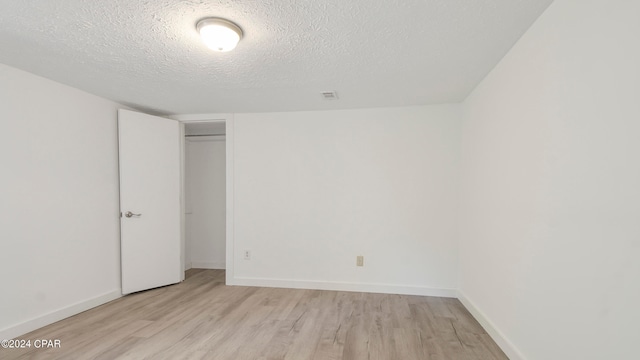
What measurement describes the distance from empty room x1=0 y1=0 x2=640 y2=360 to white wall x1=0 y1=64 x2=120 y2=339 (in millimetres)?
16

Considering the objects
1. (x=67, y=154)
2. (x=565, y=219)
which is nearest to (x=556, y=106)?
(x=565, y=219)

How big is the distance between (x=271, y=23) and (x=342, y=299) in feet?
8.98

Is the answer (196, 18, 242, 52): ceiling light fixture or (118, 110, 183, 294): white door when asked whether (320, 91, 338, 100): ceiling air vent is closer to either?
(196, 18, 242, 52): ceiling light fixture

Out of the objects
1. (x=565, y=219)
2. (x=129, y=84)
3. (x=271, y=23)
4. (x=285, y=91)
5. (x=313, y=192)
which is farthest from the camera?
(x=313, y=192)

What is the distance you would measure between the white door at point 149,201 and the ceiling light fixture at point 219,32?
2128mm

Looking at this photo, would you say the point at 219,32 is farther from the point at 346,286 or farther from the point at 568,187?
the point at 346,286

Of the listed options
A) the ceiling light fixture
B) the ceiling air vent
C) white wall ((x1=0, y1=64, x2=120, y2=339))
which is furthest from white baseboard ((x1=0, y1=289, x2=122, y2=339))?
the ceiling air vent

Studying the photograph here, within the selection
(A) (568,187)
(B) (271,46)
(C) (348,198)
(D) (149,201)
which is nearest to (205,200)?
(D) (149,201)

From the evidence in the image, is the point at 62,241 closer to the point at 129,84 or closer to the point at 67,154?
the point at 67,154

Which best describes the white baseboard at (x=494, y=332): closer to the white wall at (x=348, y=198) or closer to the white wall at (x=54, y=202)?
the white wall at (x=348, y=198)

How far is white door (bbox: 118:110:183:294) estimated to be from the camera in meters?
3.05

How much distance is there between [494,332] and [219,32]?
9.48 ft

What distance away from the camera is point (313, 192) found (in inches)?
133

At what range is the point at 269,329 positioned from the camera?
2.32 meters
